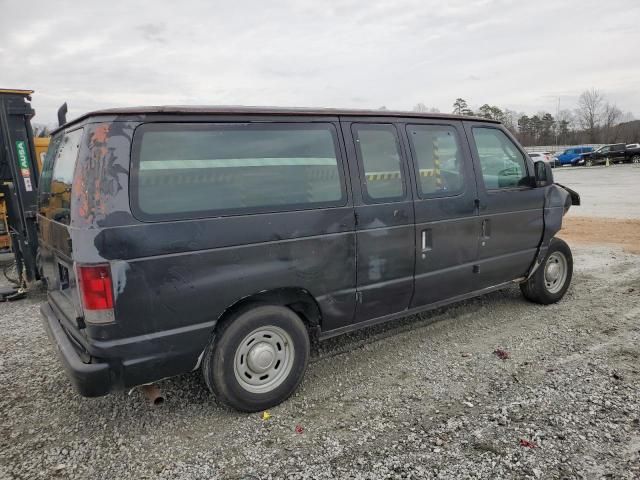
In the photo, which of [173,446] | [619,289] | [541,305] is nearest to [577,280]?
[619,289]

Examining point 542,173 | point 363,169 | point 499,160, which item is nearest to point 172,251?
point 363,169

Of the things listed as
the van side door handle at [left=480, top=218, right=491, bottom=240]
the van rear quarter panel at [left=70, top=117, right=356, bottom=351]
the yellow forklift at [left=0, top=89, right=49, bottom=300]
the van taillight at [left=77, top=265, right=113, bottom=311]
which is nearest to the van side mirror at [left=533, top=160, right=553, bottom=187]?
the van side door handle at [left=480, top=218, right=491, bottom=240]

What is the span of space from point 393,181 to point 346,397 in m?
1.73

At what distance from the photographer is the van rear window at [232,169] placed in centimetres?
279

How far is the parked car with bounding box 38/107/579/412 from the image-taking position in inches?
106

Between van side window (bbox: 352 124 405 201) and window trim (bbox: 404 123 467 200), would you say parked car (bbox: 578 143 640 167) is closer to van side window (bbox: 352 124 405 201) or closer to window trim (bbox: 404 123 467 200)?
window trim (bbox: 404 123 467 200)

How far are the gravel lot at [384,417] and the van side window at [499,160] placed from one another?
1.48 metres

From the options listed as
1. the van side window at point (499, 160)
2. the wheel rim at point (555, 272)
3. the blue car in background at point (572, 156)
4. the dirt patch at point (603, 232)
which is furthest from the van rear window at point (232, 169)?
the blue car in background at point (572, 156)

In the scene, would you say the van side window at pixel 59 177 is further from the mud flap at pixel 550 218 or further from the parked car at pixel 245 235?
the mud flap at pixel 550 218

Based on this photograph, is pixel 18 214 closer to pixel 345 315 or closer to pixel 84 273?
pixel 84 273

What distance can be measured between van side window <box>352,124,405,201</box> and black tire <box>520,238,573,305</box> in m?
2.35

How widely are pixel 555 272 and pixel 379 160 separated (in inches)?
115

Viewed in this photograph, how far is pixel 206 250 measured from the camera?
2.89 meters

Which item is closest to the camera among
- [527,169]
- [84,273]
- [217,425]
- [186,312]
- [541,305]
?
[84,273]
